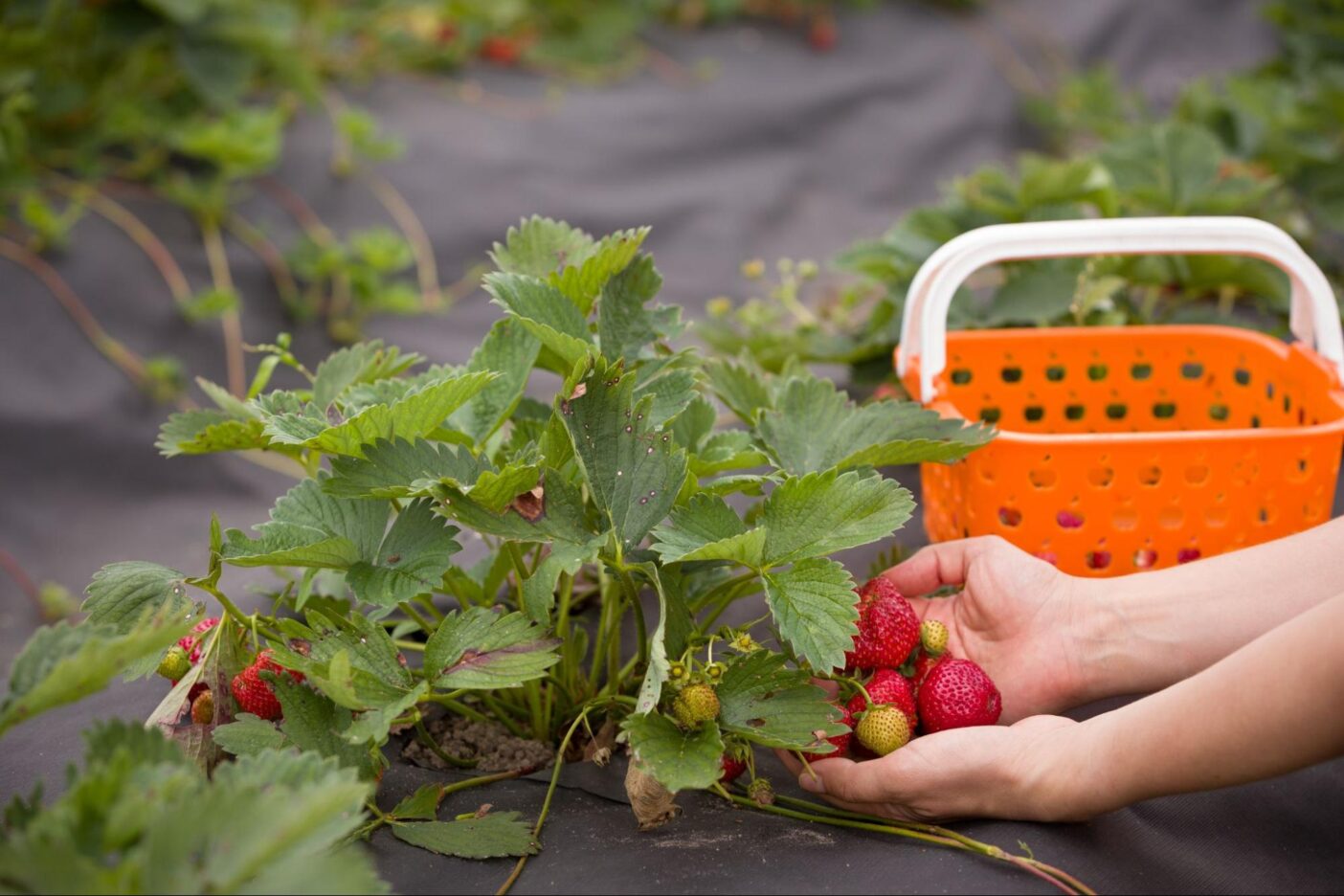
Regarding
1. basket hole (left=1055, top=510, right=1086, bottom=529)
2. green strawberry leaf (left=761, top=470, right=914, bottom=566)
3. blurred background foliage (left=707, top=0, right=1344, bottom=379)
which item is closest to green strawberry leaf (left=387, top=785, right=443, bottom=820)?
green strawberry leaf (left=761, top=470, right=914, bottom=566)

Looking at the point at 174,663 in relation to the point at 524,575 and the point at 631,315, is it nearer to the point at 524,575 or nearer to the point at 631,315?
the point at 524,575

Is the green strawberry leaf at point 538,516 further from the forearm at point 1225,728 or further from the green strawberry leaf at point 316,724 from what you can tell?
the forearm at point 1225,728

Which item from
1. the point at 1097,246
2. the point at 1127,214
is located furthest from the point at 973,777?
the point at 1127,214

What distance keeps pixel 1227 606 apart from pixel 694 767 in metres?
0.55

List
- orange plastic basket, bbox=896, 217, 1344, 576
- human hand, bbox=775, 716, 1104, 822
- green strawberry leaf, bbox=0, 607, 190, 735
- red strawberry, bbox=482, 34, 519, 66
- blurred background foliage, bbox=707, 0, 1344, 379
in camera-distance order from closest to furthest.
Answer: green strawberry leaf, bbox=0, 607, 190, 735, human hand, bbox=775, 716, 1104, 822, orange plastic basket, bbox=896, 217, 1344, 576, blurred background foliage, bbox=707, 0, 1344, 379, red strawberry, bbox=482, 34, 519, 66

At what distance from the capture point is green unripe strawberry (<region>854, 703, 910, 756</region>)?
955 millimetres

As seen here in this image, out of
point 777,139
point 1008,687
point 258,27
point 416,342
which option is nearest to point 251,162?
point 258,27

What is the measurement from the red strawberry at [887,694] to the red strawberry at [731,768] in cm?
10

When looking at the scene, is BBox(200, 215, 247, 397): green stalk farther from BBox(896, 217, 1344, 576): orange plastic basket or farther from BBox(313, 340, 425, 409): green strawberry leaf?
BBox(896, 217, 1344, 576): orange plastic basket

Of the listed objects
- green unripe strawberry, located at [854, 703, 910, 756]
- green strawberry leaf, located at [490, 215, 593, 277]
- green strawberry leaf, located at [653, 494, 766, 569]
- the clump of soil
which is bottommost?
the clump of soil

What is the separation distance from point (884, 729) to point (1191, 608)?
0.34 meters

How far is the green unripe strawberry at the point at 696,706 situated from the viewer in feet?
2.82

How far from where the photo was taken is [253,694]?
945 mm

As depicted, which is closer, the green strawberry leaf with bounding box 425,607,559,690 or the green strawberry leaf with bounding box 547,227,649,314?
the green strawberry leaf with bounding box 425,607,559,690
